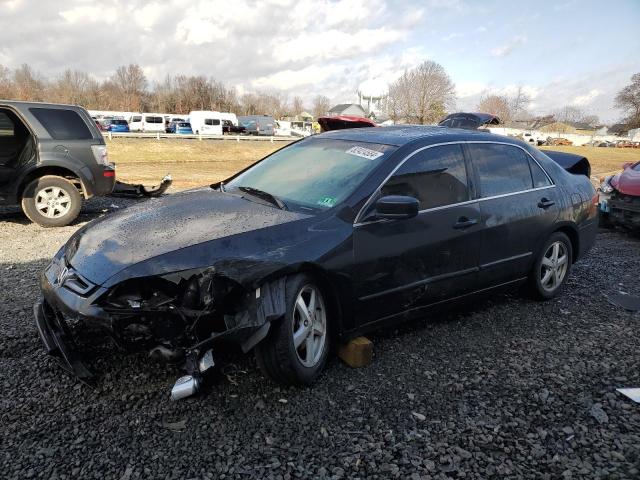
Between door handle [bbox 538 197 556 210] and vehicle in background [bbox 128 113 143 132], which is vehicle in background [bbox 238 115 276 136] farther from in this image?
door handle [bbox 538 197 556 210]

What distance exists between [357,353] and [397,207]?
1.02m

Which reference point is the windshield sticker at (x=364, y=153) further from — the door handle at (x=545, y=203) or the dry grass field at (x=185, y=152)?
the dry grass field at (x=185, y=152)

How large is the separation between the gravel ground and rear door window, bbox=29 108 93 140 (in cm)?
450

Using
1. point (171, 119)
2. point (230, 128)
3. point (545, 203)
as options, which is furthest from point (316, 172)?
point (171, 119)

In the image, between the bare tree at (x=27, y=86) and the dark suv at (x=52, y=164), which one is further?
the bare tree at (x=27, y=86)

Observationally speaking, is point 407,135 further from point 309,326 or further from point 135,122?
point 135,122

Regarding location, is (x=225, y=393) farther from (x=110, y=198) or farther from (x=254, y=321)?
(x=110, y=198)

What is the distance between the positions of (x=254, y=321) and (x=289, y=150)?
219 centimetres

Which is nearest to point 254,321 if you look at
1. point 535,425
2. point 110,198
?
point 535,425

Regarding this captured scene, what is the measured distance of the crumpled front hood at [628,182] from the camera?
7636mm

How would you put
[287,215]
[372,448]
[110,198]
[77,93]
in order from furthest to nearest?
[77,93]
[110,198]
[287,215]
[372,448]

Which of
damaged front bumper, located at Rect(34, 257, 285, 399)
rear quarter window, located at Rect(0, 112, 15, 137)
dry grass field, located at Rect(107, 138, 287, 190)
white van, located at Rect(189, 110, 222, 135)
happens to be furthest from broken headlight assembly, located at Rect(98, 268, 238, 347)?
white van, located at Rect(189, 110, 222, 135)

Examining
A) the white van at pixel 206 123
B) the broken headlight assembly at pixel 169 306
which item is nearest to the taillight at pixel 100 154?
the broken headlight assembly at pixel 169 306

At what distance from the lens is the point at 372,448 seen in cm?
254
